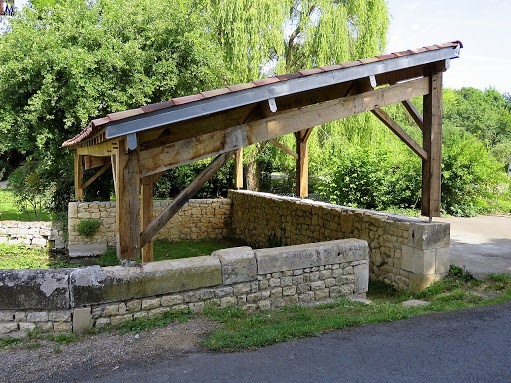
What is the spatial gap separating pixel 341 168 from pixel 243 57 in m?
4.34

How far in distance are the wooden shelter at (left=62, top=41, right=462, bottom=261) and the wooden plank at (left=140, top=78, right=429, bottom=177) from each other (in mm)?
12

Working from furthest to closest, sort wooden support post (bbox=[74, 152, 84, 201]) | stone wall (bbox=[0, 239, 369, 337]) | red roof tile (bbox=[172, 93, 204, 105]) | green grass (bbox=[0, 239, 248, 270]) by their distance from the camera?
1. wooden support post (bbox=[74, 152, 84, 201])
2. green grass (bbox=[0, 239, 248, 270])
3. red roof tile (bbox=[172, 93, 204, 105])
4. stone wall (bbox=[0, 239, 369, 337])

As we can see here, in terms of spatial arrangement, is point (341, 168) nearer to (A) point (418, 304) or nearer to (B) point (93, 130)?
(A) point (418, 304)

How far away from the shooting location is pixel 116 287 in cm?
447

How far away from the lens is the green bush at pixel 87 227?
10.8m

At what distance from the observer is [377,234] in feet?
23.1

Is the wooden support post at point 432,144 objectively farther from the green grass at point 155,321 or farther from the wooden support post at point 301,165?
the green grass at point 155,321

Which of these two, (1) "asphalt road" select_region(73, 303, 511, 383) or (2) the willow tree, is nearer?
(1) "asphalt road" select_region(73, 303, 511, 383)

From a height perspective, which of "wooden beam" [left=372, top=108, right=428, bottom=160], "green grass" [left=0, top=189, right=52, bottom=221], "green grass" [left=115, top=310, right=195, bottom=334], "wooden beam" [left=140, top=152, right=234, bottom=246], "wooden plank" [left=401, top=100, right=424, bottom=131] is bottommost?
"green grass" [left=115, top=310, right=195, bottom=334]

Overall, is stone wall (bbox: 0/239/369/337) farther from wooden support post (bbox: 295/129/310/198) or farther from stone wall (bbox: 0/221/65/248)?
stone wall (bbox: 0/221/65/248)

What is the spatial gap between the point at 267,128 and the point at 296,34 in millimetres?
9645

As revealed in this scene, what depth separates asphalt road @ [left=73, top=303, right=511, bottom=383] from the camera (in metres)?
3.31

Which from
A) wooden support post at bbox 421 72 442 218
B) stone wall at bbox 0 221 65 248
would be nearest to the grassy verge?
wooden support post at bbox 421 72 442 218

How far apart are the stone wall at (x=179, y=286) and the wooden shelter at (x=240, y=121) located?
0.53 metres
